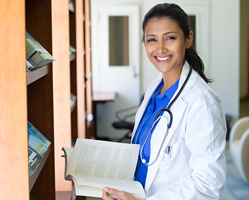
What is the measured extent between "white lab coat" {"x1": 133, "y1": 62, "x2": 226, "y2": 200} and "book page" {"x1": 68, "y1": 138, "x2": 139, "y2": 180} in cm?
13

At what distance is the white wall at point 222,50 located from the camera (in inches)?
197

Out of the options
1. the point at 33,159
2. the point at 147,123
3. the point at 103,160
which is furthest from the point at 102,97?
the point at 33,159

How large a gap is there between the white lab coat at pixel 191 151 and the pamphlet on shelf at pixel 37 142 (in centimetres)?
42

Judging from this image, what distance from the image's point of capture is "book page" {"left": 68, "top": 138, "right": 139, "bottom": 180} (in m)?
1.21

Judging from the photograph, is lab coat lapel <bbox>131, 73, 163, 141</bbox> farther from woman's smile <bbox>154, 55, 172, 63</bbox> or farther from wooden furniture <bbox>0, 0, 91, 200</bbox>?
wooden furniture <bbox>0, 0, 91, 200</bbox>

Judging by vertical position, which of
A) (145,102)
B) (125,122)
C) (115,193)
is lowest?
(125,122)

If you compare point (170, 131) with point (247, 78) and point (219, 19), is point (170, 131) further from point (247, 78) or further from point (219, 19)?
point (247, 78)

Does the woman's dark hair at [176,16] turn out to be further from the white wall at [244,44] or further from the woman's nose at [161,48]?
the white wall at [244,44]

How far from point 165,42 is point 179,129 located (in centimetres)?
38

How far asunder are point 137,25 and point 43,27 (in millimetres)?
3919

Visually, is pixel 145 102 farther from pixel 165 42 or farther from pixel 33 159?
pixel 33 159

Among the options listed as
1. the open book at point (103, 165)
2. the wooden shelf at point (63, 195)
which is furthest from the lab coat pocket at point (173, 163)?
the wooden shelf at point (63, 195)

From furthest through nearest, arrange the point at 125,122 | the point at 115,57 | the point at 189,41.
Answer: the point at 115,57 < the point at 125,122 < the point at 189,41

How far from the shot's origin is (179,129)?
1.13 meters
